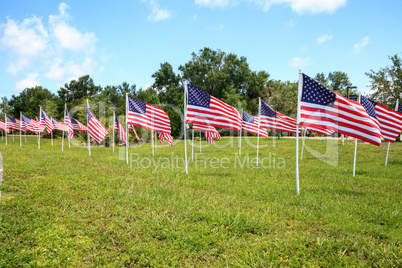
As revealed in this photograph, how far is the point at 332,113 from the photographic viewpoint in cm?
709

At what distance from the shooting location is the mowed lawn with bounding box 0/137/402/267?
13.6ft

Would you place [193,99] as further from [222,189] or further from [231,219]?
[231,219]

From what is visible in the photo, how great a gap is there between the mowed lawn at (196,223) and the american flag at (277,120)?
3789 mm

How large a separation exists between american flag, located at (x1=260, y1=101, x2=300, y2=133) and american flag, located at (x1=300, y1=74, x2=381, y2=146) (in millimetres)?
4938

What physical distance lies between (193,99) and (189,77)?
4471 cm

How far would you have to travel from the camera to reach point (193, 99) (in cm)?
979

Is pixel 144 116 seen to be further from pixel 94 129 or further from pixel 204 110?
pixel 204 110

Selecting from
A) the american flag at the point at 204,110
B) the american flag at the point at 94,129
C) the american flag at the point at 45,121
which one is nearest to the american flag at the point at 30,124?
the american flag at the point at 45,121

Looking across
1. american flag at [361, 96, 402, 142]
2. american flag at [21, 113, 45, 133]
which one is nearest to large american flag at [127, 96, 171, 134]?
american flag at [361, 96, 402, 142]

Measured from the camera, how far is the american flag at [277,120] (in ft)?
40.3

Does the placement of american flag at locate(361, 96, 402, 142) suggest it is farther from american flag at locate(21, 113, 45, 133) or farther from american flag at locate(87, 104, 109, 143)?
american flag at locate(21, 113, 45, 133)

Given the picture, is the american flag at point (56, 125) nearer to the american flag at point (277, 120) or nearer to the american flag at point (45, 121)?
the american flag at point (45, 121)

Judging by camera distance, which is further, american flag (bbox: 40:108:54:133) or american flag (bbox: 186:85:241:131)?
american flag (bbox: 40:108:54:133)

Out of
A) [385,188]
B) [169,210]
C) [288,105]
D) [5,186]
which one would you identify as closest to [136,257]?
[169,210]
